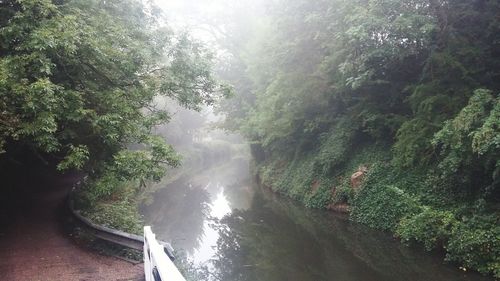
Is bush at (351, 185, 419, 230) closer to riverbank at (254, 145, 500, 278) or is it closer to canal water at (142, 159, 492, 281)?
riverbank at (254, 145, 500, 278)

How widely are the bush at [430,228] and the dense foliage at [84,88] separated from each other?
7.03 m

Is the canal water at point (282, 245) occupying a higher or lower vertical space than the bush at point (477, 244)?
lower

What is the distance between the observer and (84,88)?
11.0 metres

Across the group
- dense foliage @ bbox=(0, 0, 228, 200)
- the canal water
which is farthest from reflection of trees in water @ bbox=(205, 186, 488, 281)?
dense foliage @ bbox=(0, 0, 228, 200)

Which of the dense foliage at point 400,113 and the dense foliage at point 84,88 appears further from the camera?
the dense foliage at point 400,113

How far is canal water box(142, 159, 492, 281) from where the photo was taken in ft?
34.2

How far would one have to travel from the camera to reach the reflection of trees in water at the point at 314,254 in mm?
10289

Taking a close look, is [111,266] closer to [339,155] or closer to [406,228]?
[406,228]

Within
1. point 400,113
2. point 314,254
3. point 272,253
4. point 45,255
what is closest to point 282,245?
point 272,253

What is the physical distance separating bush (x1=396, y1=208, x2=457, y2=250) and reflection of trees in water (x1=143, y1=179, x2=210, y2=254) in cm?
706

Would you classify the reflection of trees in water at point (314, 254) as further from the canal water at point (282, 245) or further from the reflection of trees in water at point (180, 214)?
the reflection of trees in water at point (180, 214)

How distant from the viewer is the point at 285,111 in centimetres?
2248

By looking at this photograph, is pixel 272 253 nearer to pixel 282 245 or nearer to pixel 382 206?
pixel 282 245

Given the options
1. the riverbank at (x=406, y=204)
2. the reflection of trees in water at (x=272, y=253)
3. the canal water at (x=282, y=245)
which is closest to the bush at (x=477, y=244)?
the riverbank at (x=406, y=204)
